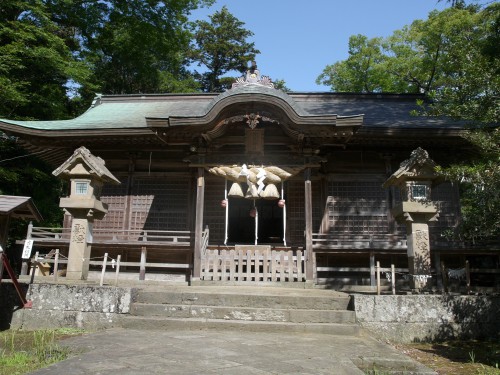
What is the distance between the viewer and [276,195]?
1020 centimetres

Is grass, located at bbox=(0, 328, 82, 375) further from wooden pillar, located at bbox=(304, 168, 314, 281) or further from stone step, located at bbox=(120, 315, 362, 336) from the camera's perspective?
wooden pillar, located at bbox=(304, 168, 314, 281)

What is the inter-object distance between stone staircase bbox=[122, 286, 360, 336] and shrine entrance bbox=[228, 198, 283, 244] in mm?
7927

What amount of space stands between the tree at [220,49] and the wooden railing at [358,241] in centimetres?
2416

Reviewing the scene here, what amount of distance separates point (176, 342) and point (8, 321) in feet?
12.4

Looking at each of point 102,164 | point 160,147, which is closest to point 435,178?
point 102,164

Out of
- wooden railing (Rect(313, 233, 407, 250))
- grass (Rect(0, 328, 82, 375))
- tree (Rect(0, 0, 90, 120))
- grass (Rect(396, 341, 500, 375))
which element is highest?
tree (Rect(0, 0, 90, 120))

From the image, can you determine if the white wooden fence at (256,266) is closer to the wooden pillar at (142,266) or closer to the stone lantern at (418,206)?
the wooden pillar at (142,266)

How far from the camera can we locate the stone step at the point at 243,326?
5.89 meters

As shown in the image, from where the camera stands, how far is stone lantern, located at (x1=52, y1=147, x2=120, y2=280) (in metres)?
7.81

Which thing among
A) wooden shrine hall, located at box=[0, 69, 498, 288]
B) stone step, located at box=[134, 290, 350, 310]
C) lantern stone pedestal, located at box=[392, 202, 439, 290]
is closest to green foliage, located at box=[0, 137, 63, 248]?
wooden shrine hall, located at box=[0, 69, 498, 288]

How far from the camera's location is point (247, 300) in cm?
667

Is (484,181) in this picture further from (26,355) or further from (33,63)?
(33,63)

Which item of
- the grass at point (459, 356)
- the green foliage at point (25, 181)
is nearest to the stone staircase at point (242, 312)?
the grass at point (459, 356)

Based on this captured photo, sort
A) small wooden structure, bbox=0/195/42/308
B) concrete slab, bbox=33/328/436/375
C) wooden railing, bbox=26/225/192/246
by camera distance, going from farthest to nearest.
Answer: wooden railing, bbox=26/225/192/246 → small wooden structure, bbox=0/195/42/308 → concrete slab, bbox=33/328/436/375
